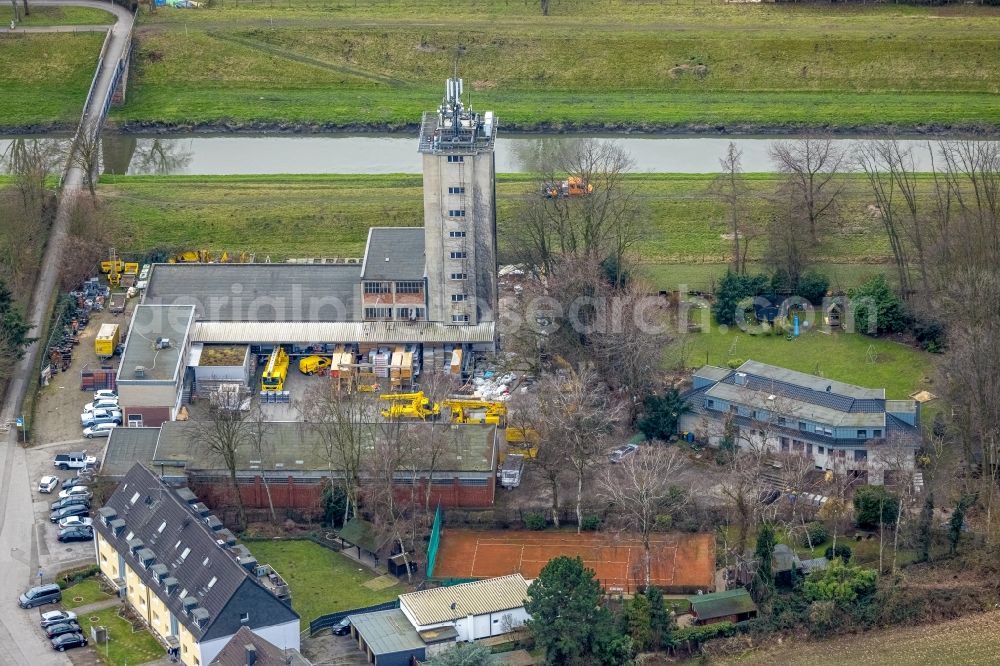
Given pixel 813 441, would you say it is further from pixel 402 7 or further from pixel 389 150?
pixel 402 7

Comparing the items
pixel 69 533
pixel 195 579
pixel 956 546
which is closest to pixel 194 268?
pixel 69 533

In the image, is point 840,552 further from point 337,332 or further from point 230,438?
point 337,332

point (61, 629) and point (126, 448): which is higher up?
point (126, 448)

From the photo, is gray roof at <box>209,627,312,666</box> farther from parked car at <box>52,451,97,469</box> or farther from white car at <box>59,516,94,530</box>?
parked car at <box>52,451,97,469</box>

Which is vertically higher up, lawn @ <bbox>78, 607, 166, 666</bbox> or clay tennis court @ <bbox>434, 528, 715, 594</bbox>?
clay tennis court @ <bbox>434, 528, 715, 594</bbox>

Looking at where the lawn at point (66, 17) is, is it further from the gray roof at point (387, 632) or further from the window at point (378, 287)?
the gray roof at point (387, 632)

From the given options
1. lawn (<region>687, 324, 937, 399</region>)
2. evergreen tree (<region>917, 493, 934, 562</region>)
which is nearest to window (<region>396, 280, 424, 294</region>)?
lawn (<region>687, 324, 937, 399</region>)

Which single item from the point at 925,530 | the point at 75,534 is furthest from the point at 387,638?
the point at 925,530

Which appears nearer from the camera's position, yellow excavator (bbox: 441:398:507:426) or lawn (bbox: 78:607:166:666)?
lawn (bbox: 78:607:166:666)
